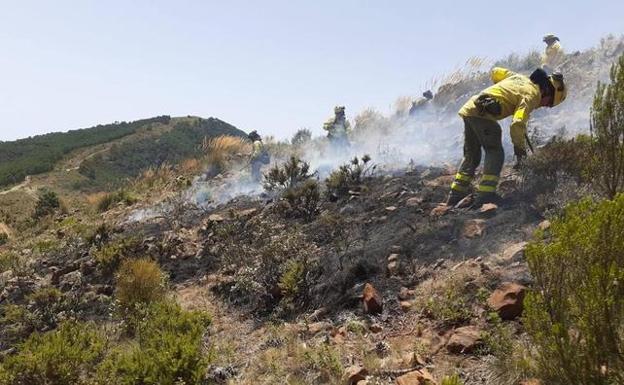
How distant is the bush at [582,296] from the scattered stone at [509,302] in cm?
104

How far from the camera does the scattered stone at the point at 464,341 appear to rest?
11.0 ft

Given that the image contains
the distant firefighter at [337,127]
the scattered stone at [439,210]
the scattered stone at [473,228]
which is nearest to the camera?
the scattered stone at [473,228]

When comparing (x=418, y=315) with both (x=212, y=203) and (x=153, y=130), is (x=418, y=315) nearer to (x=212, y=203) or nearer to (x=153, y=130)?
(x=212, y=203)

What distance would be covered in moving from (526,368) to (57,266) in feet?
23.7

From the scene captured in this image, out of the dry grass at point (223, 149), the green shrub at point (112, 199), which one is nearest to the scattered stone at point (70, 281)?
the green shrub at point (112, 199)

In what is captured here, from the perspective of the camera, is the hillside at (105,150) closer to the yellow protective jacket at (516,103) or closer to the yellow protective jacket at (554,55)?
the yellow protective jacket at (554,55)

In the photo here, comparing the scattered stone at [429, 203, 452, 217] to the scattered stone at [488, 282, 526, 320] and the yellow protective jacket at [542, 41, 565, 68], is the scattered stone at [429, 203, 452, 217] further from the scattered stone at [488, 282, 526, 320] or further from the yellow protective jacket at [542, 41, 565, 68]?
the yellow protective jacket at [542, 41, 565, 68]

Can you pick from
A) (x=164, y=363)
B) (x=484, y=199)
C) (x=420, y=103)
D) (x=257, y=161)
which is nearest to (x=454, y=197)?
(x=484, y=199)

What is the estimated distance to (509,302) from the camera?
3.56m

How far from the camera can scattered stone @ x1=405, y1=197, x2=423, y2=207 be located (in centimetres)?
669

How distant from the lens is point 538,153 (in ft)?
19.2

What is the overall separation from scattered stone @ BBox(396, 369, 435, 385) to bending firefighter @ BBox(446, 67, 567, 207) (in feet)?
10.5

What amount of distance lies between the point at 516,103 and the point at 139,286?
15.8 ft

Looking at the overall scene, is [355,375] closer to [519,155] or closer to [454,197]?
[454,197]
